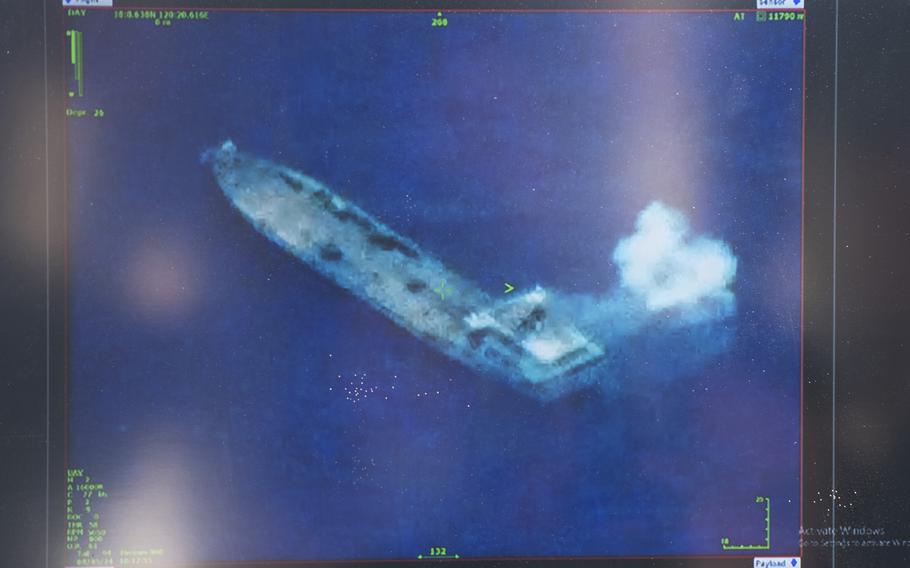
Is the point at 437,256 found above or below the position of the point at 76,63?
below

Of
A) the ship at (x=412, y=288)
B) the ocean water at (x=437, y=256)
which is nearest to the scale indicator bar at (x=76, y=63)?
the ocean water at (x=437, y=256)

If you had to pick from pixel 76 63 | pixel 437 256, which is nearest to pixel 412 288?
pixel 437 256

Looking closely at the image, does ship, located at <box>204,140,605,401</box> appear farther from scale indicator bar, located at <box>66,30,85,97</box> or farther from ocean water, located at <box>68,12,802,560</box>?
scale indicator bar, located at <box>66,30,85,97</box>

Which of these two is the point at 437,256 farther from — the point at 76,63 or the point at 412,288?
the point at 76,63

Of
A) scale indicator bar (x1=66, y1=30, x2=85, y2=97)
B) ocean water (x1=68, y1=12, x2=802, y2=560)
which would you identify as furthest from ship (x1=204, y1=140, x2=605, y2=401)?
scale indicator bar (x1=66, y1=30, x2=85, y2=97)

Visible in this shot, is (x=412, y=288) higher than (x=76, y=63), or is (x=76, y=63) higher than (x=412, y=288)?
(x=76, y=63)

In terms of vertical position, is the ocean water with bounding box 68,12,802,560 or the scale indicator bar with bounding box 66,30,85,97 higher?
the scale indicator bar with bounding box 66,30,85,97
